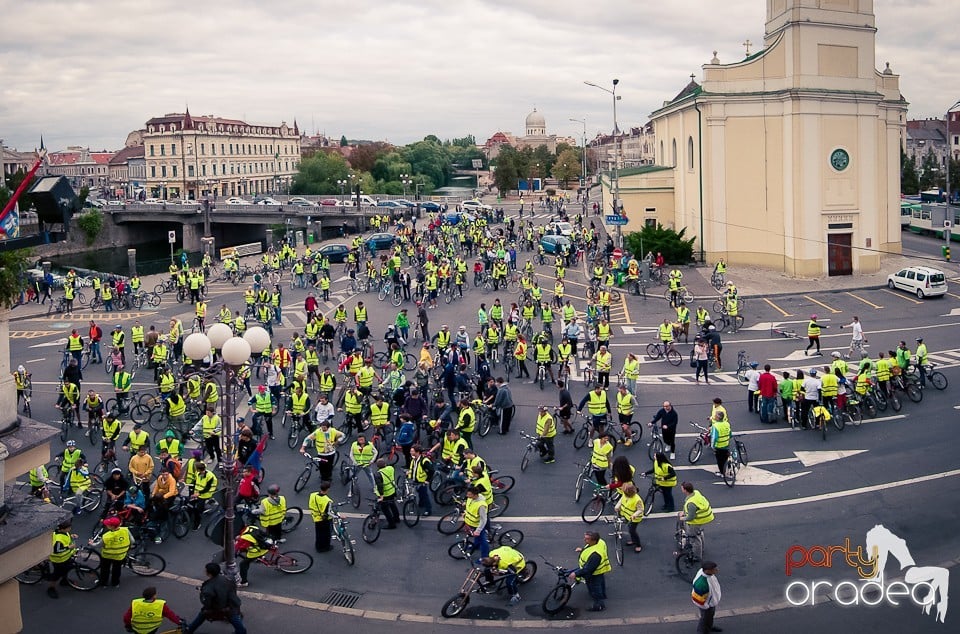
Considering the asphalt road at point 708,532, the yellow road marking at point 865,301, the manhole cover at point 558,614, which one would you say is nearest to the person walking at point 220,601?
the asphalt road at point 708,532

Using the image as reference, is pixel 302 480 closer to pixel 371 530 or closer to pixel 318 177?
pixel 371 530

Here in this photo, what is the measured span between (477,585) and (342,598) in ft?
6.97

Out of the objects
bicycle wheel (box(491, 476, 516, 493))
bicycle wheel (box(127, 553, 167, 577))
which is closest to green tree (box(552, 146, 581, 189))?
bicycle wheel (box(491, 476, 516, 493))

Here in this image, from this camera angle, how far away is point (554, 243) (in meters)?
52.7

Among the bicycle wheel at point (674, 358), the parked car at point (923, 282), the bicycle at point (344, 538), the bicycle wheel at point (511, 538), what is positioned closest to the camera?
the bicycle at point (344, 538)

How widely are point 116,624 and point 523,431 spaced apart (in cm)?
1106

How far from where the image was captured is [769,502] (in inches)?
690

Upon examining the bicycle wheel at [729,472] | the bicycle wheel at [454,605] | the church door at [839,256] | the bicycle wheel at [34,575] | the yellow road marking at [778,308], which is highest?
the church door at [839,256]

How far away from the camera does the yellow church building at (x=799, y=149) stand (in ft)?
149

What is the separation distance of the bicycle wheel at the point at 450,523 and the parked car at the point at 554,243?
34.3 meters

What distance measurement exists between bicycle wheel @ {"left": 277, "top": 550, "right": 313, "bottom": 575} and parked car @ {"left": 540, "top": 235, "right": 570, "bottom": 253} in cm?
3636

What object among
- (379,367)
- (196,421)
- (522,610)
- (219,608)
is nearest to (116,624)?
(219,608)

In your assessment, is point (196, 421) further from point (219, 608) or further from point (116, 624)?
point (219, 608)

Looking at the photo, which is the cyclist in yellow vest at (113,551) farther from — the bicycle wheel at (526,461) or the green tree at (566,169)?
the green tree at (566,169)
